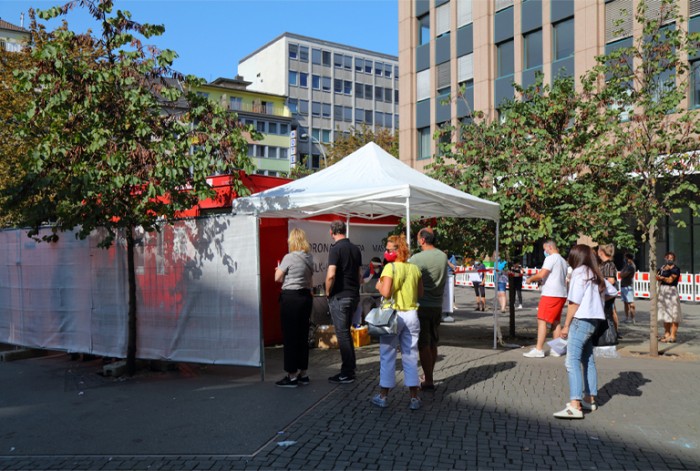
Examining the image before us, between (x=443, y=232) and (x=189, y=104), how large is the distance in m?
5.15

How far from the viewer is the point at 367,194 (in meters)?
8.15

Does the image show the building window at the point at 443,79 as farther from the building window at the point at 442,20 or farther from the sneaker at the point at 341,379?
the sneaker at the point at 341,379

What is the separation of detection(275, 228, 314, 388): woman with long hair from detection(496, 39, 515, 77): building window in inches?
1020

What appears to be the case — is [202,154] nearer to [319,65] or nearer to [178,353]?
[178,353]

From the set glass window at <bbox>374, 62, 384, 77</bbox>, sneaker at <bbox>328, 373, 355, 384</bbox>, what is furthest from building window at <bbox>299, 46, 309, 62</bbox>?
sneaker at <bbox>328, 373, 355, 384</bbox>

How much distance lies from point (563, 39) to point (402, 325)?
25481 millimetres

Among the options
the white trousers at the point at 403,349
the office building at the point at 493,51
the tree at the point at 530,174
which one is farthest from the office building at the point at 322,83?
the white trousers at the point at 403,349

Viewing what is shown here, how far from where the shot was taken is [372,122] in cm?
7838

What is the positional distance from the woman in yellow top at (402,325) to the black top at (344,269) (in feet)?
3.49

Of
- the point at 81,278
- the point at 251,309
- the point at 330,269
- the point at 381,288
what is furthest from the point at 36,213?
the point at 381,288

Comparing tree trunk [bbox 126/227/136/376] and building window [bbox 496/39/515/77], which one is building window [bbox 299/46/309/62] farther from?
tree trunk [bbox 126/227/136/376]

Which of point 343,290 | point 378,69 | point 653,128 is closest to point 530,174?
point 653,128

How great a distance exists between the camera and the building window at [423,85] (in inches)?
1383

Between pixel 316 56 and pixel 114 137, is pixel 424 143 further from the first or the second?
pixel 316 56
